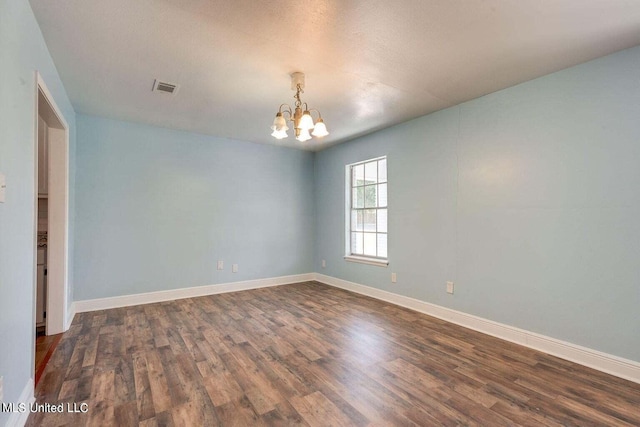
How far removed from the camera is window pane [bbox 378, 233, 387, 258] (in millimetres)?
4438

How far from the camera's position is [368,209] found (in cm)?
475

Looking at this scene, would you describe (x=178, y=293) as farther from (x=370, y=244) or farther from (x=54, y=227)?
(x=370, y=244)

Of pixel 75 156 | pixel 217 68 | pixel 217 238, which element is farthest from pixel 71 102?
pixel 217 238

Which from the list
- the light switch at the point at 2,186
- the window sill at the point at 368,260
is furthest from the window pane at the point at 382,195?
the light switch at the point at 2,186

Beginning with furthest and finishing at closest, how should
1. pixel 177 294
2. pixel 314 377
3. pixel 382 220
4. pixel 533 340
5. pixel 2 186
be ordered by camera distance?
pixel 382 220 < pixel 177 294 < pixel 533 340 < pixel 314 377 < pixel 2 186

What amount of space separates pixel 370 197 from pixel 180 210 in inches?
112

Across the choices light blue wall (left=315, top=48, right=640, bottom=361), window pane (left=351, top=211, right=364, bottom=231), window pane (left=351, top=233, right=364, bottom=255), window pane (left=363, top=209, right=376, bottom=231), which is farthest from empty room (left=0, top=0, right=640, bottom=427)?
window pane (left=351, top=211, right=364, bottom=231)

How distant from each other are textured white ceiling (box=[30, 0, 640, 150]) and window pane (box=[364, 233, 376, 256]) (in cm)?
204

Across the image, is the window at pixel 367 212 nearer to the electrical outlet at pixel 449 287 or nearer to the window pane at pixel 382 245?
the window pane at pixel 382 245

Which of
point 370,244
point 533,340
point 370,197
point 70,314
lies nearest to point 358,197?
point 370,197

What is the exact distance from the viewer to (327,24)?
2010mm

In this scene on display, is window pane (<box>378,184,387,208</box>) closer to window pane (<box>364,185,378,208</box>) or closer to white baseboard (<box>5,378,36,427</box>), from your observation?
window pane (<box>364,185,378,208</box>)

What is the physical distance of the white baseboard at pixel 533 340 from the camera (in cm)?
225

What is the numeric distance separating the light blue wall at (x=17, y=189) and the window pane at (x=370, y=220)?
380 centimetres
